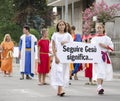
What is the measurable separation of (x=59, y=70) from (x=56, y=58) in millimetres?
305

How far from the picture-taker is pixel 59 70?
13.8 m

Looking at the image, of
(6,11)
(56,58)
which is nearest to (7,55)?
(56,58)

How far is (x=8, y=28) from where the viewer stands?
2525 inches

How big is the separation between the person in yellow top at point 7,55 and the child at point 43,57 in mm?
5161

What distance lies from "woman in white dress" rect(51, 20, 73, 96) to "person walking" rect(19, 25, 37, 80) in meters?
6.30

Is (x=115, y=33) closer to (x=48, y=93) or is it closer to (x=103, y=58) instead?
(x=103, y=58)

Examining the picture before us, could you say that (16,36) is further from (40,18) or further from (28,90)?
(28,90)

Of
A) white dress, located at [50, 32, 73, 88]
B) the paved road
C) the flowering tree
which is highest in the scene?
the flowering tree

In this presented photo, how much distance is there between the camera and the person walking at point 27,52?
66.8ft

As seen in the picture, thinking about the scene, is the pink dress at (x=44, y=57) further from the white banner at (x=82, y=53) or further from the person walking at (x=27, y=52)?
the white banner at (x=82, y=53)

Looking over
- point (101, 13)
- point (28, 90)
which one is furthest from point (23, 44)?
point (101, 13)

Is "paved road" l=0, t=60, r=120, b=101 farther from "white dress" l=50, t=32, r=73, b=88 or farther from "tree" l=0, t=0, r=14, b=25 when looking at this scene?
"tree" l=0, t=0, r=14, b=25

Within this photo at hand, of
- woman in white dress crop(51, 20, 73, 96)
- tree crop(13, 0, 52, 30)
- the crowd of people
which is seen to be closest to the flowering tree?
the crowd of people

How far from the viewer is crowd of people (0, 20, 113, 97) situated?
1395cm
